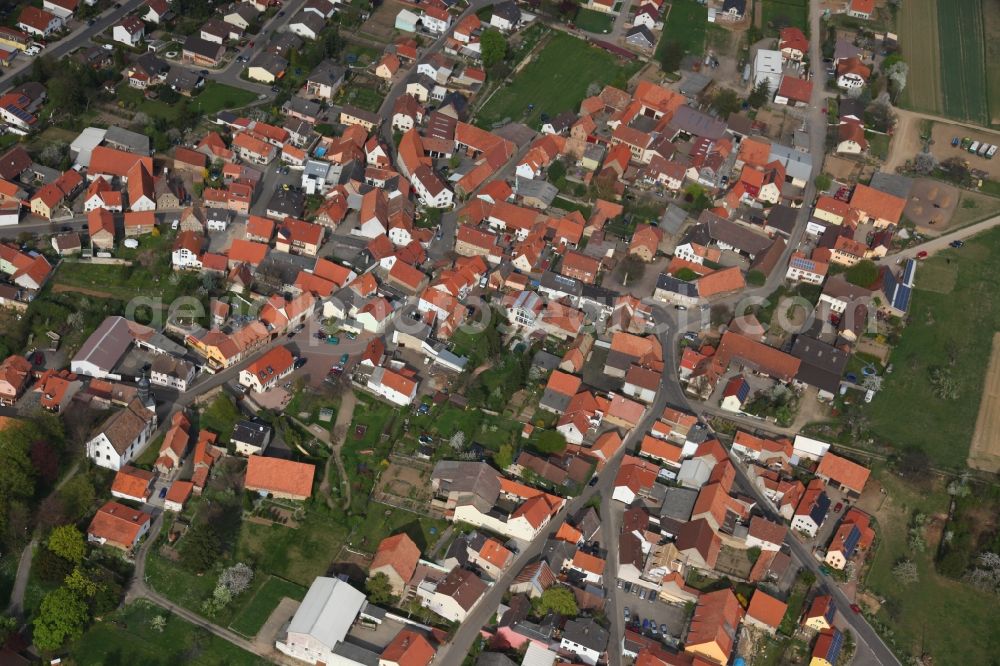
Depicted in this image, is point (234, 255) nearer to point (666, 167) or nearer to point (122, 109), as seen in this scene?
point (122, 109)

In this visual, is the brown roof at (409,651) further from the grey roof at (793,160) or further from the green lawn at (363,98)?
the grey roof at (793,160)

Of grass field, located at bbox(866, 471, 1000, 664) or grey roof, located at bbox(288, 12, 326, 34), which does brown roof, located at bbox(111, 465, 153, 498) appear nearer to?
grass field, located at bbox(866, 471, 1000, 664)

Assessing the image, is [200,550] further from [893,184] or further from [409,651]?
[893,184]

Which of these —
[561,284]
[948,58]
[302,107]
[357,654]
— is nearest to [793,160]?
[561,284]

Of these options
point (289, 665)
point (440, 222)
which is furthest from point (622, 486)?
point (440, 222)

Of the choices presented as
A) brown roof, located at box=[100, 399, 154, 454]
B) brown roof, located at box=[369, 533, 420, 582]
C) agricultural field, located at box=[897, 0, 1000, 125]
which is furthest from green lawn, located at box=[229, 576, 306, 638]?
agricultural field, located at box=[897, 0, 1000, 125]
